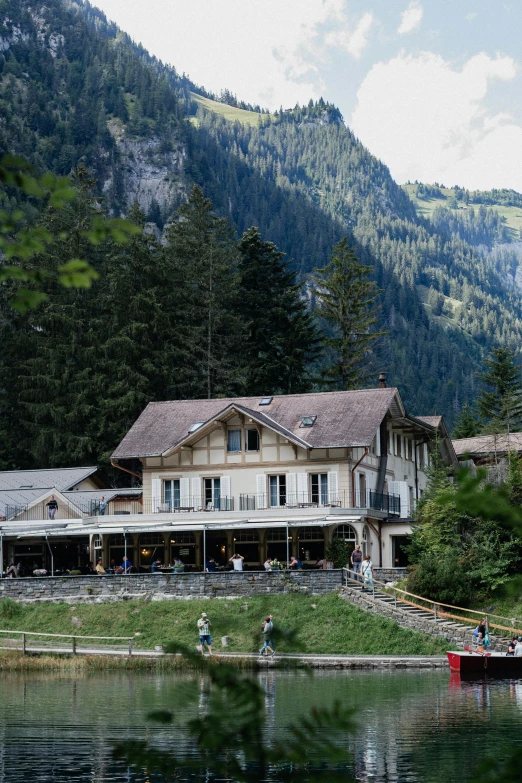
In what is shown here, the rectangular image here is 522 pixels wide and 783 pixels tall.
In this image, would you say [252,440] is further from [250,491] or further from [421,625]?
Answer: [421,625]

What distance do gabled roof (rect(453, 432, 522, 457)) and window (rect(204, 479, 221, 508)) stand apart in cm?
1933

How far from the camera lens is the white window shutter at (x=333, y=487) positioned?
49906 mm

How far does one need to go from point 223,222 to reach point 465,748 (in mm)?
65464

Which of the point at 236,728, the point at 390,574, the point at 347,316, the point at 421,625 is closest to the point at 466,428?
the point at 347,316

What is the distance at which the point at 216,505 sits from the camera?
169 ft

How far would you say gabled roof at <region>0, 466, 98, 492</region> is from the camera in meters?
58.9

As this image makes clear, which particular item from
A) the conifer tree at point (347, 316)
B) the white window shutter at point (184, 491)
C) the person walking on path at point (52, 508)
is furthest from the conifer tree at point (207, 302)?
the white window shutter at point (184, 491)

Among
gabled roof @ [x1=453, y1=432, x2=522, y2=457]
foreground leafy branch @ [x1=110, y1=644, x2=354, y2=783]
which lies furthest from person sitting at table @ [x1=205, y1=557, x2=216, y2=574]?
foreground leafy branch @ [x1=110, y1=644, x2=354, y2=783]

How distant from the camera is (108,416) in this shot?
237 ft

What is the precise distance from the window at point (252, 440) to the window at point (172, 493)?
3636 mm

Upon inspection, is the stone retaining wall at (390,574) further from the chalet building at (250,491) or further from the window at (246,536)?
the window at (246,536)

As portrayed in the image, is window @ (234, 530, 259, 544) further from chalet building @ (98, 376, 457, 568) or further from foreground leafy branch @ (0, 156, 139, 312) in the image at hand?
foreground leafy branch @ (0, 156, 139, 312)

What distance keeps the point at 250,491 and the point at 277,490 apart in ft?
3.79

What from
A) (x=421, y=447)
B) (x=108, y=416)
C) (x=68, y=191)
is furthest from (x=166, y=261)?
(x=68, y=191)
